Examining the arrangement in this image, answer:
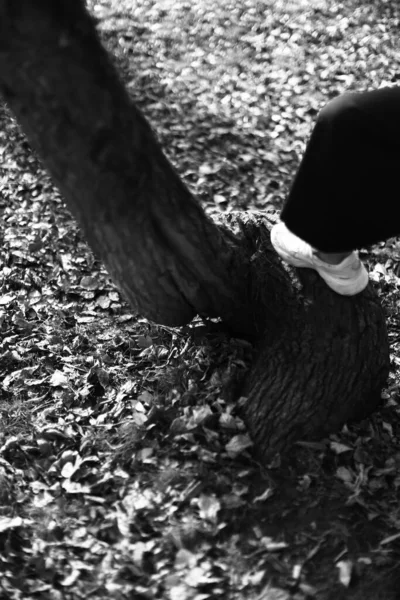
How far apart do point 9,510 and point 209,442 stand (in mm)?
864

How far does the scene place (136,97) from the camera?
5539 mm

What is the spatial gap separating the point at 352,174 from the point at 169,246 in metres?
0.75

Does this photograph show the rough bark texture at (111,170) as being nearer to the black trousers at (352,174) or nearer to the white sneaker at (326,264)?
the white sneaker at (326,264)

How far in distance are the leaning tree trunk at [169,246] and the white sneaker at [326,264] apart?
2.1 inches

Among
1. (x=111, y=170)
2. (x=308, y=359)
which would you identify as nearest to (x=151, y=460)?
(x=308, y=359)

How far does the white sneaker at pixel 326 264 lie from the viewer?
3.07 m

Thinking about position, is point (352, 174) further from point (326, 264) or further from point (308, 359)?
point (308, 359)

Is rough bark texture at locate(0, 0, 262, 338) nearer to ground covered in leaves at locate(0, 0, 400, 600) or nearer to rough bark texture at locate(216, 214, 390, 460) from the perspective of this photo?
rough bark texture at locate(216, 214, 390, 460)

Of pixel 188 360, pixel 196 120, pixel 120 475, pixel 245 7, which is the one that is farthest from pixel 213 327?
pixel 245 7

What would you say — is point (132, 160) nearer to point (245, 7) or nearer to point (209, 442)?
point (209, 442)

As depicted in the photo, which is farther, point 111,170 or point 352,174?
point 352,174

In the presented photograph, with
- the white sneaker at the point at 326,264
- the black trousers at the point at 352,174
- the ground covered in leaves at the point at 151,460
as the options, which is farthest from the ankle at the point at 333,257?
the ground covered in leaves at the point at 151,460

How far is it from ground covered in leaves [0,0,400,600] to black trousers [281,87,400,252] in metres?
0.09

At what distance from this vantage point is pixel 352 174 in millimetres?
2764
